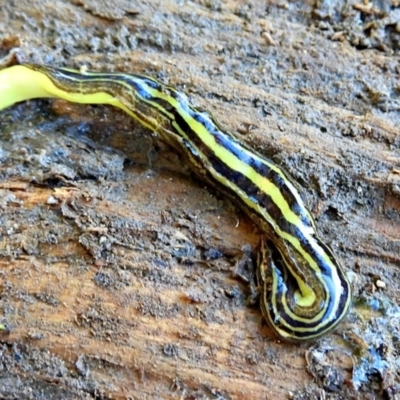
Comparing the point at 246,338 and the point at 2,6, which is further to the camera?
the point at 2,6

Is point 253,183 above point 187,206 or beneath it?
above

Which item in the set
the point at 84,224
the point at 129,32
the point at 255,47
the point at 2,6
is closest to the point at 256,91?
the point at 255,47

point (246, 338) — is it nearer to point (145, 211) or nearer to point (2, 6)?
point (145, 211)
